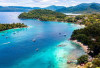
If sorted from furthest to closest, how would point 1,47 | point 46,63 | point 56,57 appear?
point 1,47
point 56,57
point 46,63

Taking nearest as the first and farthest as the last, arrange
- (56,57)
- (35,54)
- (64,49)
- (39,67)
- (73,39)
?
(39,67), (56,57), (35,54), (64,49), (73,39)

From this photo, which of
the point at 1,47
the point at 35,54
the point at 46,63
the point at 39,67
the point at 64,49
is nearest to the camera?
the point at 39,67

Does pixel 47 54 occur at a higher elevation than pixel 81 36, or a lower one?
lower

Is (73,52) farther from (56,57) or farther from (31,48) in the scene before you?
(31,48)

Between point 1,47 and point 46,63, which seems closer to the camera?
point 46,63

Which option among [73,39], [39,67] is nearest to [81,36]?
[73,39]

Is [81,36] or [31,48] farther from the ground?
[81,36]

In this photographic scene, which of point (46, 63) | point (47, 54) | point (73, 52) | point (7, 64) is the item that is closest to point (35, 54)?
point (47, 54)

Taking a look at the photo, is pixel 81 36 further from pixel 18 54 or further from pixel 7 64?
pixel 7 64

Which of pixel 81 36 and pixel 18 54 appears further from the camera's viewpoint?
pixel 81 36

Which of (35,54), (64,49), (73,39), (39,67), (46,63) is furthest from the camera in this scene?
(73,39)
